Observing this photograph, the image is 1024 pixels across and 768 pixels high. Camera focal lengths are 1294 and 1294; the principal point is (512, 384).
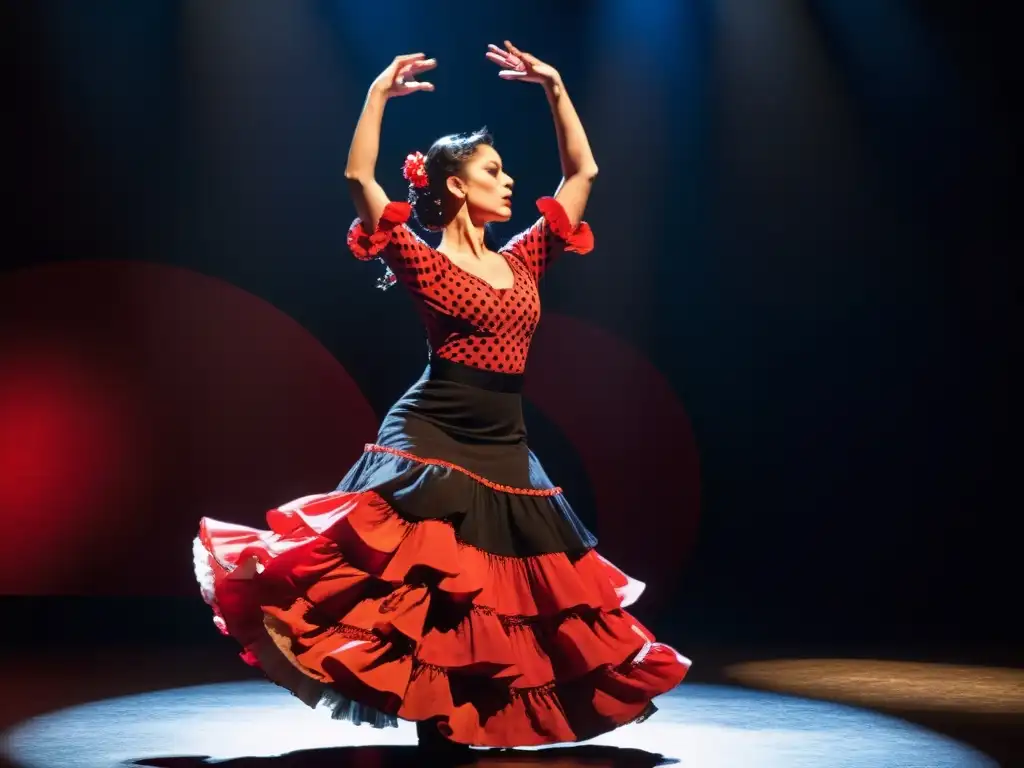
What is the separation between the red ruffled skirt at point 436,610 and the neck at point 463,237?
330 mm

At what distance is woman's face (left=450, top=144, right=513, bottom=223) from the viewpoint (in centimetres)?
266

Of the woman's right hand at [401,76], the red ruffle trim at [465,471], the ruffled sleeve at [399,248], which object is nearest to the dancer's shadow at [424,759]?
the red ruffle trim at [465,471]

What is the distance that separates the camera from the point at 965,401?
5066mm

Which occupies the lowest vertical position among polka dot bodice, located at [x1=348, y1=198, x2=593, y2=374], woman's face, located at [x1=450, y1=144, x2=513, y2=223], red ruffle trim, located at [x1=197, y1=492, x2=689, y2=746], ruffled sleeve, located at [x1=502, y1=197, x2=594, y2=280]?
red ruffle trim, located at [x1=197, y1=492, x2=689, y2=746]

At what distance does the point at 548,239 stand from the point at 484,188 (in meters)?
0.19

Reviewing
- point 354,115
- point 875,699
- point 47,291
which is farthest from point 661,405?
point 47,291

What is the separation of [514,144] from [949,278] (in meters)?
1.76

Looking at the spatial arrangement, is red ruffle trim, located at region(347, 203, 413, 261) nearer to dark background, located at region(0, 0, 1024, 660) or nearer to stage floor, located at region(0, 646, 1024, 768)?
stage floor, located at region(0, 646, 1024, 768)

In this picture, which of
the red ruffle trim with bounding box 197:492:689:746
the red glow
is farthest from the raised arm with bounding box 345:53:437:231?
the red glow

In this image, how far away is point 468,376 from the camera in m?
2.53

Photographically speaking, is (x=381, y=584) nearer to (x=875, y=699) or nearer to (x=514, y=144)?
(x=875, y=699)

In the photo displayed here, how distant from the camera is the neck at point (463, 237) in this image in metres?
2.67

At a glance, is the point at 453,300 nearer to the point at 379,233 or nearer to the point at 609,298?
the point at 379,233

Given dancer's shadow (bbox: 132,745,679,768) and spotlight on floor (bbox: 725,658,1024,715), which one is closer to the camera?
dancer's shadow (bbox: 132,745,679,768)
